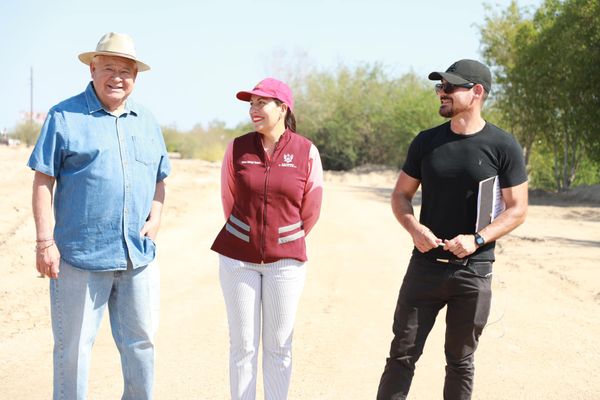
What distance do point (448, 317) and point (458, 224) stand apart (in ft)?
1.83

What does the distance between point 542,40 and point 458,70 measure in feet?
77.2

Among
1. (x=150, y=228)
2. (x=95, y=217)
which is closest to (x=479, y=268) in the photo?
(x=150, y=228)

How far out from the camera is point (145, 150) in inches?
160

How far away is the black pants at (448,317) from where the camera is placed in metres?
4.16

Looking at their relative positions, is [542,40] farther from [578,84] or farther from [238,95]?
[238,95]

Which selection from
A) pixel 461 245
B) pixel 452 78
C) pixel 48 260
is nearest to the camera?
pixel 48 260

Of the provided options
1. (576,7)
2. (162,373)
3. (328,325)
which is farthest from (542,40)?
(162,373)

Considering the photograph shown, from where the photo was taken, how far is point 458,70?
4.20 metres

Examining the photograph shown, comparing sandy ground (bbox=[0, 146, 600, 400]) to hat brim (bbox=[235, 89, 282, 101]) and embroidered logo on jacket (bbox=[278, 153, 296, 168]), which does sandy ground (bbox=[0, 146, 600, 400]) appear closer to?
embroidered logo on jacket (bbox=[278, 153, 296, 168])

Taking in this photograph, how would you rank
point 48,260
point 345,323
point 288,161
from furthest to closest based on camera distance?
point 345,323, point 288,161, point 48,260

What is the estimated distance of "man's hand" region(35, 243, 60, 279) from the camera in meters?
3.75

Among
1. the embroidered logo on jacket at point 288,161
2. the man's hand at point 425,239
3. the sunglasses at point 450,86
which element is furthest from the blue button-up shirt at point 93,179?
the sunglasses at point 450,86

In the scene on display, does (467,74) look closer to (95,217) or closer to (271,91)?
(271,91)

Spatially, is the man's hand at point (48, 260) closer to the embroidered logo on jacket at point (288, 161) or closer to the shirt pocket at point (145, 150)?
the shirt pocket at point (145, 150)
